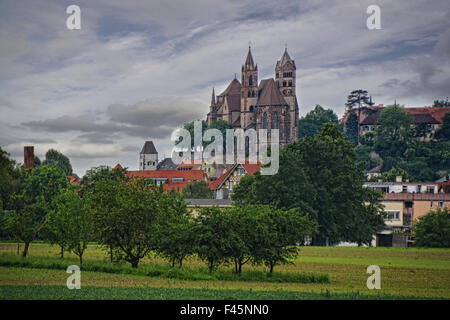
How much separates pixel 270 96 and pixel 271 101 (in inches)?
72.7

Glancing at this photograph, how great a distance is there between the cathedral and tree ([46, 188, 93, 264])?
451 ft

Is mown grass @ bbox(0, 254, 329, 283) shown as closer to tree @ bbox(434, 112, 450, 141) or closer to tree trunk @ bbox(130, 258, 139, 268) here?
tree trunk @ bbox(130, 258, 139, 268)

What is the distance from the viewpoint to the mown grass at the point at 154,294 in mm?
26469

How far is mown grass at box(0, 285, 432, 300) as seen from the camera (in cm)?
2647

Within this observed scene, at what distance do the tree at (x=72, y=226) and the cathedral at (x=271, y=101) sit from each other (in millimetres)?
137368

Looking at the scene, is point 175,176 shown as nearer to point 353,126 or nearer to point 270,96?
point 270,96

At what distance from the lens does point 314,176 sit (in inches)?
2825

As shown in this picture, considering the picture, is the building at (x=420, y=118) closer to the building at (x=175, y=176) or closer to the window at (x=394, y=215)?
the building at (x=175, y=176)

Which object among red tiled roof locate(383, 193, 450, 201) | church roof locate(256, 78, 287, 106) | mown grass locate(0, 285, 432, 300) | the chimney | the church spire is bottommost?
mown grass locate(0, 285, 432, 300)

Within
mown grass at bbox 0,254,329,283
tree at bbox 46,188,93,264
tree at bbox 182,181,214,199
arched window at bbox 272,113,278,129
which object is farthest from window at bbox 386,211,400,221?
arched window at bbox 272,113,278,129

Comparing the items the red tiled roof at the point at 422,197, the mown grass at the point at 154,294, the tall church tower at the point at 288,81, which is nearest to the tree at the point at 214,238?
the mown grass at the point at 154,294
